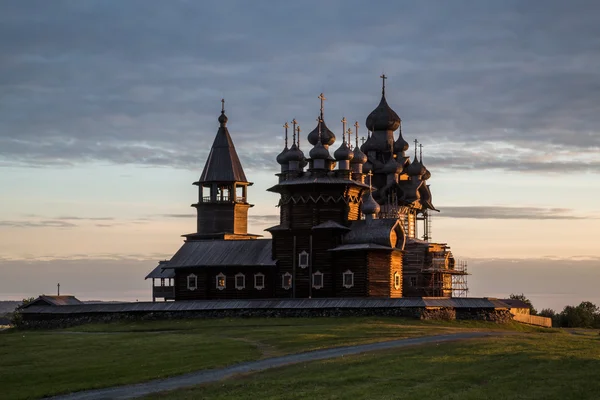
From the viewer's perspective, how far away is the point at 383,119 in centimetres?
8862

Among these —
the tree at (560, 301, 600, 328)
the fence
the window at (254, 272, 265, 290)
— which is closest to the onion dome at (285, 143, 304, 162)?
the window at (254, 272, 265, 290)

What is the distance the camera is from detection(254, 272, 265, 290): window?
251 ft

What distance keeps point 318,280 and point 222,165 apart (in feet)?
67.2

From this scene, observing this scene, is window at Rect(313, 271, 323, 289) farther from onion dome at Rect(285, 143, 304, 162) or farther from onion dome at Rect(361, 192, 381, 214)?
onion dome at Rect(285, 143, 304, 162)

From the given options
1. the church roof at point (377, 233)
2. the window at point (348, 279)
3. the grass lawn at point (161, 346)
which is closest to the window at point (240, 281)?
the window at point (348, 279)

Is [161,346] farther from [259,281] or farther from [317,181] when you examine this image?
[259,281]

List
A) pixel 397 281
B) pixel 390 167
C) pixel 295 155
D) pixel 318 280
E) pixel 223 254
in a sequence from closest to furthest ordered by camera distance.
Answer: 1. pixel 397 281
2. pixel 318 280
3. pixel 295 155
4. pixel 223 254
5. pixel 390 167

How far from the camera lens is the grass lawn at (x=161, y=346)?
39.6 m

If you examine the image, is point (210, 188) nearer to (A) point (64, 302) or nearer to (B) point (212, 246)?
(B) point (212, 246)

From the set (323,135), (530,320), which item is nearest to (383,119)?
(323,135)

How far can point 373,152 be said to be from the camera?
88.3 m

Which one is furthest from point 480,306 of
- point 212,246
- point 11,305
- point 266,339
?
point 11,305

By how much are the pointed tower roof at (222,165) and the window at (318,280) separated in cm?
1896

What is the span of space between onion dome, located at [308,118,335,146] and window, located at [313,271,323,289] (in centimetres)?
1048
